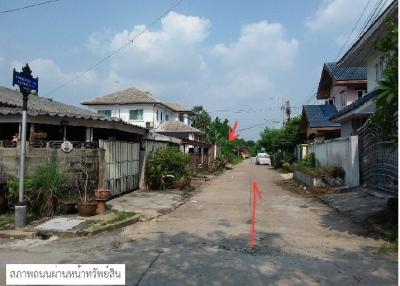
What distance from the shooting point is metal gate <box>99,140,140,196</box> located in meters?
13.4

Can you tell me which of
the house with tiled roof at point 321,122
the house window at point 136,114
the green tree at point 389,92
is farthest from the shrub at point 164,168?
the house window at point 136,114

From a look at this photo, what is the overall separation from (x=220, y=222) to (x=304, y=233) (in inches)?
84.3

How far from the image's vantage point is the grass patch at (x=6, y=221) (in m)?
9.30

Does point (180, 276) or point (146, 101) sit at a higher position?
point (146, 101)

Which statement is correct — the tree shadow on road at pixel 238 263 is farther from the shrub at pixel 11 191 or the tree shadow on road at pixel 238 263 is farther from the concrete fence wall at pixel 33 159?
the concrete fence wall at pixel 33 159

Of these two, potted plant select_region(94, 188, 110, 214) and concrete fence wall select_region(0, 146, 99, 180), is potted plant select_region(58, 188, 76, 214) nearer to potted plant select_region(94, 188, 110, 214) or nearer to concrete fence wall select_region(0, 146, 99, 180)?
potted plant select_region(94, 188, 110, 214)

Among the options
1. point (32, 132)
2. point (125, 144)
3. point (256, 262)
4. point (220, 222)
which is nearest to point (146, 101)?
point (125, 144)

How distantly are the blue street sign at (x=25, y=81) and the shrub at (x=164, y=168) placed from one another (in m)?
8.16

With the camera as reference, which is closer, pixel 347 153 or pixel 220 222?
pixel 220 222

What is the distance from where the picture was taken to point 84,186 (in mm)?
11844

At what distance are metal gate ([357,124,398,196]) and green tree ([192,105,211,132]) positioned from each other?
130ft

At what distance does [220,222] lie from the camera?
9.92m

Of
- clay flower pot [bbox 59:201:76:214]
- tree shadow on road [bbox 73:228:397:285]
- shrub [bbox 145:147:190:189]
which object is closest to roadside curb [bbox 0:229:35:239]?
clay flower pot [bbox 59:201:76:214]

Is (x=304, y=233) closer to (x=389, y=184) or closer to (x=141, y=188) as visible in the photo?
(x=389, y=184)
